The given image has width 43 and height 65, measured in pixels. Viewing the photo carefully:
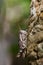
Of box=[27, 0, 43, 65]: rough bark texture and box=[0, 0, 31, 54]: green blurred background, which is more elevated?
box=[0, 0, 31, 54]: green blurred background

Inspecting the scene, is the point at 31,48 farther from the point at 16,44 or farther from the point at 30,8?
the point at 30,8

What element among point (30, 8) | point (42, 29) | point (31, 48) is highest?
point (30, 8)

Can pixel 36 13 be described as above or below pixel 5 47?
above

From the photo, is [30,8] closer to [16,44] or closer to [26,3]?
[26,3]

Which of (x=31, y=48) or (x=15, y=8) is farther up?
(x=15, y=8)

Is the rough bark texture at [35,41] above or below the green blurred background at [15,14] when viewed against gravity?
below

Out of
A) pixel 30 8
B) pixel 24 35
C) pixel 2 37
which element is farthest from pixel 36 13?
pixel 2 37

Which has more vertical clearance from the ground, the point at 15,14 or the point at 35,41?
the point at 15,14

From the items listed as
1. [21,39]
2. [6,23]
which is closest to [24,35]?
[21,39]
